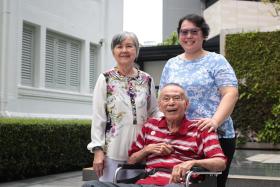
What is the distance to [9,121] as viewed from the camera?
8094 millimetres

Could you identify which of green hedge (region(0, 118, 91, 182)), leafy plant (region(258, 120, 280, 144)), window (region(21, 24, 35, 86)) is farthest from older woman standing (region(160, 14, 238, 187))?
leafy plant (region(258, 120, 280, 144))

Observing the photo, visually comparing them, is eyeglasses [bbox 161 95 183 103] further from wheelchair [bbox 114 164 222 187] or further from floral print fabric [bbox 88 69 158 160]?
wheelchair [bbox 114 164 222 187]

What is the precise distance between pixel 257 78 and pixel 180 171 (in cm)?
1125

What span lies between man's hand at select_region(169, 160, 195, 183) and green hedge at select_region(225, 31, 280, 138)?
10817 millimetres

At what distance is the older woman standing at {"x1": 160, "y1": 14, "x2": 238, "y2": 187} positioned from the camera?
3.21 metres

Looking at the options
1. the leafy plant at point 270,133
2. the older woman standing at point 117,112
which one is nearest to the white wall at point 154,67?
the leafy plant at point 270,133

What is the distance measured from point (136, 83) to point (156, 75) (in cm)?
1787

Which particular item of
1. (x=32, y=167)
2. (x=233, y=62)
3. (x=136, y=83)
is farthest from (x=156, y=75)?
(x=136, y=83)

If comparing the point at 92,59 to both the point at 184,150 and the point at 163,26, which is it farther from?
the point at 163,26

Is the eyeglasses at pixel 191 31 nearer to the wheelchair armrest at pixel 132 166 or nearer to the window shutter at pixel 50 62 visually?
the wheelchair armrest at pixel 132 166

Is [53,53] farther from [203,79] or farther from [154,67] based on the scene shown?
[154,67]

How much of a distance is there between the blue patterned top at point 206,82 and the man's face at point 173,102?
64mm

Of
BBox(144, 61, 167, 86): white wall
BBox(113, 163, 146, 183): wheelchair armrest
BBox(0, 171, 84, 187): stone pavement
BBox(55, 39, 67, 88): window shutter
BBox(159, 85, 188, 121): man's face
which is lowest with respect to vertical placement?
BBox(0, 171, 84, 187): stone pavement

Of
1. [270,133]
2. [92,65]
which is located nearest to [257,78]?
[270,133]
